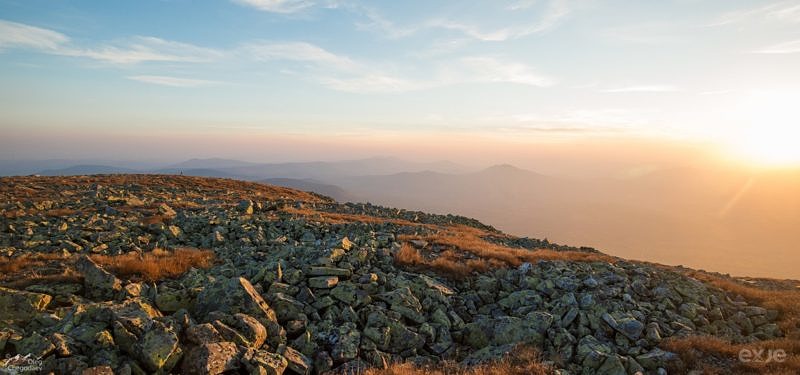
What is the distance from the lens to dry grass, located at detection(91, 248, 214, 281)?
1344cm

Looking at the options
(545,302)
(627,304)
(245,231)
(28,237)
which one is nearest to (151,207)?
(28,237)

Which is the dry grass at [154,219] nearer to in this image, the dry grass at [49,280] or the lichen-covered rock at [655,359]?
the dry grass at [49,280]

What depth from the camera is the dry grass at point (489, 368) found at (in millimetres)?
9055

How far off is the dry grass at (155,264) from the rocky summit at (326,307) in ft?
0.28

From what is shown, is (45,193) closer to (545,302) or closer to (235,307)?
(235,307)

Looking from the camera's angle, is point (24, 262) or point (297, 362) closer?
point (297, 362)

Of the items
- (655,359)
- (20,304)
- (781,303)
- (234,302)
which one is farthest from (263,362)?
(781,303)

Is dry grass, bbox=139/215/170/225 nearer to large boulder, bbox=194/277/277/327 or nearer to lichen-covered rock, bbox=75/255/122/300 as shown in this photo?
lichen-covered rock, bbox=75/255/122/300

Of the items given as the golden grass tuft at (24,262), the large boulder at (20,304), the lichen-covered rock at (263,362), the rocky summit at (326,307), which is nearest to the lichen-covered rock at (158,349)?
the rocky summit at (326,307)

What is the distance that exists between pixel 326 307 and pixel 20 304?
7.56m

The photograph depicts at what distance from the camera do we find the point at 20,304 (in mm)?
9594

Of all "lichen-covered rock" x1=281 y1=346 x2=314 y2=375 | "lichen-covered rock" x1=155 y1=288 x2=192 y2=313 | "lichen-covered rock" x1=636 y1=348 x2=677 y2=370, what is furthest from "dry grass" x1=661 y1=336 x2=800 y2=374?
"lichen-covered rock" x1=155 y1=288 x2=192 y2=313

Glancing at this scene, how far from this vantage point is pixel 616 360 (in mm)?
10039

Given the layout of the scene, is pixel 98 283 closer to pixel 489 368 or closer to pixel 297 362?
pixel 297 362
